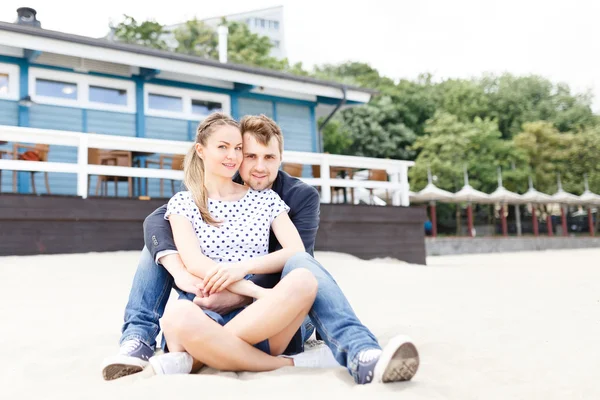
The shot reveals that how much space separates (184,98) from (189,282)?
9495mm

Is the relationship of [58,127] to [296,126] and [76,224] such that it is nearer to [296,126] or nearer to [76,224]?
[76,224]

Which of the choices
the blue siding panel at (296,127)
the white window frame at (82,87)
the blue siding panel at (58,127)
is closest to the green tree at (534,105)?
the blue siding panel at (296,127)

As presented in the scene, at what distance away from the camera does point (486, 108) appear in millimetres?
34781

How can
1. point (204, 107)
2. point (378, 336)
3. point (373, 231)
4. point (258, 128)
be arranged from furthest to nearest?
point (204, 107) → point (373, 231) → point (378, 336) → point (258, 128)

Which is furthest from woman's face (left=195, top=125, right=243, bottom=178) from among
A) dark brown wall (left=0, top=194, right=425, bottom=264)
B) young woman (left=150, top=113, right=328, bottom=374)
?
dark brown wall (left=0, top=194, right=425, bottom=264)

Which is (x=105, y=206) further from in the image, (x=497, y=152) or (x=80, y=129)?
(x=497, y=152)

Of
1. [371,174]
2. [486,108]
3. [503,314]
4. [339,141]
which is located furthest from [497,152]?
[503,314]

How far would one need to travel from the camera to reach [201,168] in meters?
2.54

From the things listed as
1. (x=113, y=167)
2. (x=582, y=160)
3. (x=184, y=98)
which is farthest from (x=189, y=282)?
(x=582, y=160)

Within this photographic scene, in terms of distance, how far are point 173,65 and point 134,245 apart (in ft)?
14.7

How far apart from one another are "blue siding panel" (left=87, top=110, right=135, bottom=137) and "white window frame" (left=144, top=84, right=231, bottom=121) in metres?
0.45

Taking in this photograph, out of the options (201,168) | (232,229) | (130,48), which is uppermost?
(130,48)

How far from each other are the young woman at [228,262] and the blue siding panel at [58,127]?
26.6 feet

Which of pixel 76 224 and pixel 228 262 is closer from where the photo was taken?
pixel 228 262
